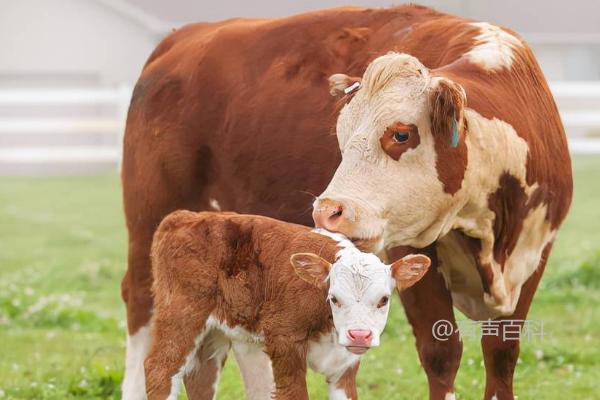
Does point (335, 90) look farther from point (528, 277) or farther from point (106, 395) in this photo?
point (106, 395)

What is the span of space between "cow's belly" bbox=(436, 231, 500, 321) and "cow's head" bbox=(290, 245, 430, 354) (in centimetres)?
131

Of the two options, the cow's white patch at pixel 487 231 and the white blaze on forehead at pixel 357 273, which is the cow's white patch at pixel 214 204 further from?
the white blaze on forehead at pixel 357 273

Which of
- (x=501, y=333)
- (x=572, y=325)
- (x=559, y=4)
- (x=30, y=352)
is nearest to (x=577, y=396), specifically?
(x=501, y=333)

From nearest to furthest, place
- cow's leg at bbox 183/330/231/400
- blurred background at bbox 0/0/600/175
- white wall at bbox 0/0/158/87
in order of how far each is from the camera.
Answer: cow's leg at bbox 183/330/231/400 < blurred background at bbox 0/0/600/175 < white wall at bbox 0/0/158/87

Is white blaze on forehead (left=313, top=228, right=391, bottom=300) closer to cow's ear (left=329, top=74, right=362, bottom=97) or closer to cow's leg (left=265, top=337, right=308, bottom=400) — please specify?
cow's leg (left=265, top=337, right=308, bottom=400)

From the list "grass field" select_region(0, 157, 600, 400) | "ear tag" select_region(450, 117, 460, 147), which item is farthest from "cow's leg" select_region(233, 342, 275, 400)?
"ear tag" select_region(450, 117, 460, 147)

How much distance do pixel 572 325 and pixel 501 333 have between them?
3878 mm

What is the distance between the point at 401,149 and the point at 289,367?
105 cm

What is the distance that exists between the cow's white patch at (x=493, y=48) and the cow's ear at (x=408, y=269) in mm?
1624

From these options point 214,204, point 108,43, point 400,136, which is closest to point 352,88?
point 400,136

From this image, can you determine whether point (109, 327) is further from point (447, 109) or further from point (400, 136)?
point (447, 109)

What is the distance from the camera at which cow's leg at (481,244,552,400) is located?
6.26 metres

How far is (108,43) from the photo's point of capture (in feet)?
124

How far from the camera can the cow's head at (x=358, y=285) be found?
→ 4.45 metres
